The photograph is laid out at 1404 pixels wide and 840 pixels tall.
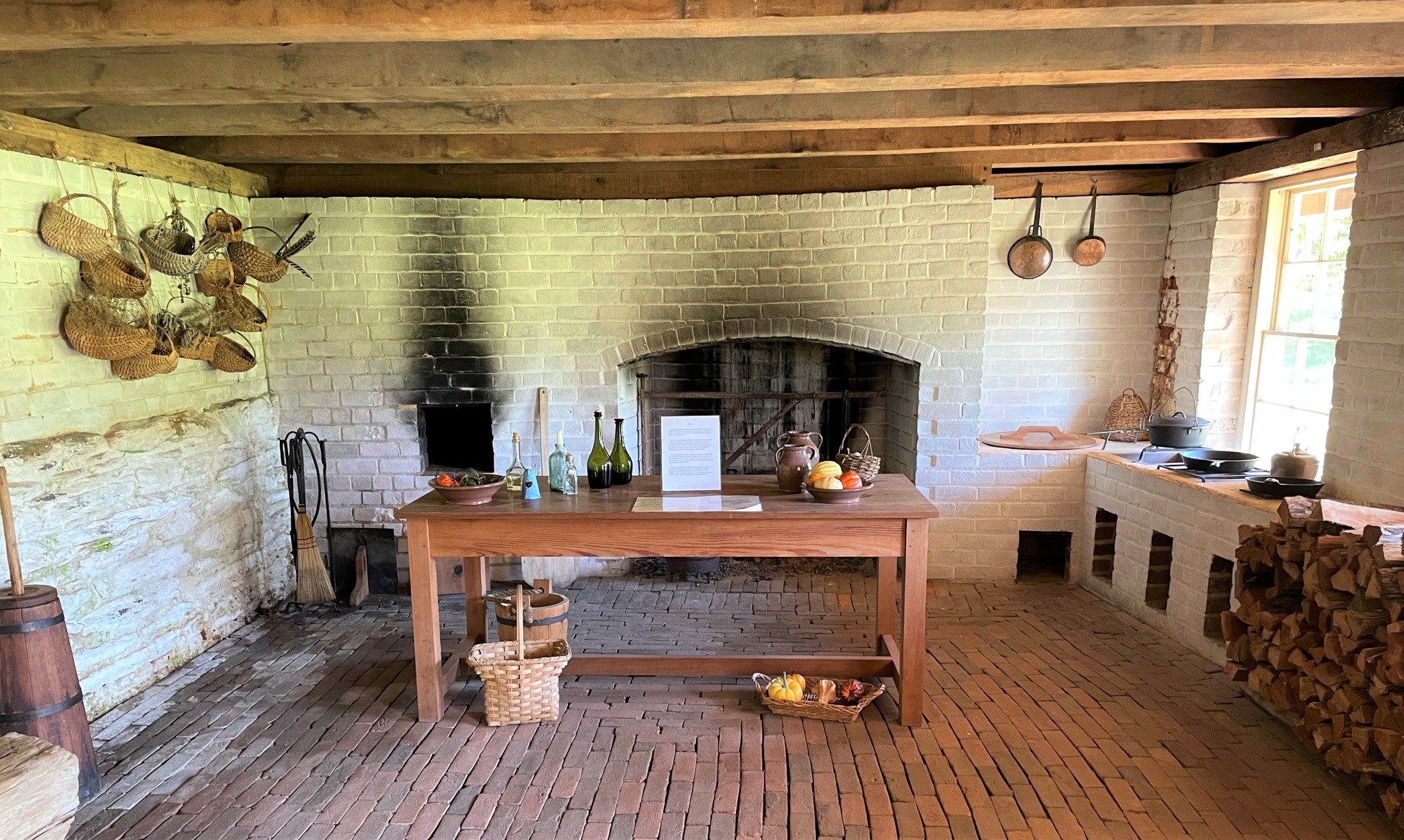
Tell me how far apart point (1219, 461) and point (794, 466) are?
2425mm

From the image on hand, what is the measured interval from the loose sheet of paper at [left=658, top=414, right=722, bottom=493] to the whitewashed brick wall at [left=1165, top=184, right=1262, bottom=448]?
3.38 meters

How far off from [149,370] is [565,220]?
2.37 metres

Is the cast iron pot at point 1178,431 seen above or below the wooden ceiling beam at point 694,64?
below

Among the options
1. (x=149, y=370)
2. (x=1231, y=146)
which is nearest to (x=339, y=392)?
(x=149, y=370)

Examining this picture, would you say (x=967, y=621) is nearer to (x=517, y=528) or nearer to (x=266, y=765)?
(x=517, y=528)

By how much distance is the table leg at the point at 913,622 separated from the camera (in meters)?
3.20

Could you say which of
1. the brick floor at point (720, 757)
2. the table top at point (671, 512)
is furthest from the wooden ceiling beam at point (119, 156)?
the brick floor at point (720, 757)

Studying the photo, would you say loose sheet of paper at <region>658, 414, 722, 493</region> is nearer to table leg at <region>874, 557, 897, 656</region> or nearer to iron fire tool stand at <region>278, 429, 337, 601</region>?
table leg at <region>874, 557, 897, 656</region>

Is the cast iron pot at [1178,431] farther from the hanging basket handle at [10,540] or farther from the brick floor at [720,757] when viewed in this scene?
the hanging basket handle at [10,540]

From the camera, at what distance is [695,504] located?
3301mm

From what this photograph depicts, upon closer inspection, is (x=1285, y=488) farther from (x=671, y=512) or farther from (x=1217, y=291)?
(x=671, y=512)

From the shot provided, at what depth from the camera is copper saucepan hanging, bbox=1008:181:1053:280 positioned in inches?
201

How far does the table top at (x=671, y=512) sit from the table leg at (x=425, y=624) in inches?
5.7

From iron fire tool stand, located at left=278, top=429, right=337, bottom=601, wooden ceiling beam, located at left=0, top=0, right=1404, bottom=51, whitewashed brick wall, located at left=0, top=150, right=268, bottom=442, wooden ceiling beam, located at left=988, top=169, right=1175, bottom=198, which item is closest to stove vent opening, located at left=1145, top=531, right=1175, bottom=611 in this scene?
wooden ceiling beam, located at left=988, top=169, right=1175, bottom=198
